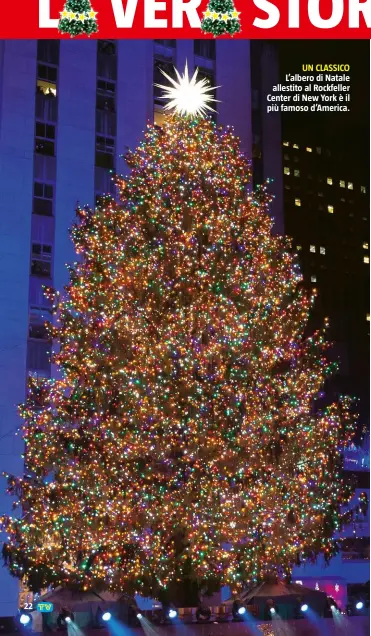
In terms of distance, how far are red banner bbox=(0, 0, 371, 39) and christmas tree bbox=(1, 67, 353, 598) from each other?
6142 mm

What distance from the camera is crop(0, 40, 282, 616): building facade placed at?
25547mm

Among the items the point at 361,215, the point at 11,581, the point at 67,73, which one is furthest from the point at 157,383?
the point at 361,215

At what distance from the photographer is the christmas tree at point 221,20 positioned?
10.4 metres

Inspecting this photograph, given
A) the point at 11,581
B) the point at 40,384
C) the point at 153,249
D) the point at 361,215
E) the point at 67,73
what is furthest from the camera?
the point at 361,215

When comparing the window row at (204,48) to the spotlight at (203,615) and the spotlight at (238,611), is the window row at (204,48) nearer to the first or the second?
the spotlight at (238,611)

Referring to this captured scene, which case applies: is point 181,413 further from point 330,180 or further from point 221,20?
point 330,180

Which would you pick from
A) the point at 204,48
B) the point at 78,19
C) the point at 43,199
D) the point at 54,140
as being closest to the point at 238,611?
the point at 78,19

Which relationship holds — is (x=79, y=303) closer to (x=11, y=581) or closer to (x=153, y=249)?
(x=153, y=249)

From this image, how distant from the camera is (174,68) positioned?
29750mm

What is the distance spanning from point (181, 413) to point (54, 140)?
15481 millimetres

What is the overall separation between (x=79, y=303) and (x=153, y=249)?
192 cm

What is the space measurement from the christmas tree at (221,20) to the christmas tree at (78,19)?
1480 mm

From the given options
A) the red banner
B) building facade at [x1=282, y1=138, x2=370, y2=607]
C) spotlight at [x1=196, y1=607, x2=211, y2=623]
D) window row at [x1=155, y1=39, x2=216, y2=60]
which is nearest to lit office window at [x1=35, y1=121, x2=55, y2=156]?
window row at [x1=155, y1=39, x2=216, y2=60]

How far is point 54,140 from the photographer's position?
2759 cm
